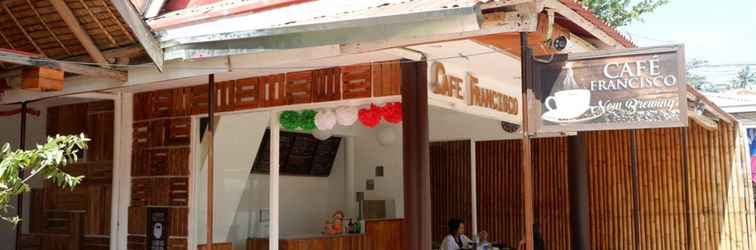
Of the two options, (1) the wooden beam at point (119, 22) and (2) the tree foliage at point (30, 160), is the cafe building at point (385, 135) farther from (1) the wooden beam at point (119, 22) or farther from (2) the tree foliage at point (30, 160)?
(2) the tree foliage at point (30, 160)

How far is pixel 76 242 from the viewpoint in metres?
9.67

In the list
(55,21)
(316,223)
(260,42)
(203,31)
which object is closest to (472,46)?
(260,42)

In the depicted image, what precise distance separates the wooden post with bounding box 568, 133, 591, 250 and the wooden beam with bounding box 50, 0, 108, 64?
5873 mm

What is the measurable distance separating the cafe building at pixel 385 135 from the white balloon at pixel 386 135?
49 millimetres

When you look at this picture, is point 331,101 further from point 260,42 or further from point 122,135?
point 122,135

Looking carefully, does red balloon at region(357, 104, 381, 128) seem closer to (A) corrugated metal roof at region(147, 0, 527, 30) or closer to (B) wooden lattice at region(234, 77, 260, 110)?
(B) wooden lattice at region(234, 77, 260, 110)

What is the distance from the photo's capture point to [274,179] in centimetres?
848

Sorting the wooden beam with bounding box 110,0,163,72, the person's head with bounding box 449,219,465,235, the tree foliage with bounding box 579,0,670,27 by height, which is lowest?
the person's head with bounding box 449,219,465,235

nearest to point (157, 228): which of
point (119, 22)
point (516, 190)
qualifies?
point (119, 22)

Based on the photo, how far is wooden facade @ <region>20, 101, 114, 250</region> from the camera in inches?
373

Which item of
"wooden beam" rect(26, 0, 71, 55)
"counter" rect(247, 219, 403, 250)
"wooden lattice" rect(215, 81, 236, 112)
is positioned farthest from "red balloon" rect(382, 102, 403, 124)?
"wooden beam" rect(26, 0, 71, 55)

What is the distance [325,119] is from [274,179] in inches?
38.4

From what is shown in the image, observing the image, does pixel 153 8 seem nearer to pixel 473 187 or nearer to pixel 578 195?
pixel 578 195

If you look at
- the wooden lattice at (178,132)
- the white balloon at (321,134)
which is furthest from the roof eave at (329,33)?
the white balloon at (321,134)
